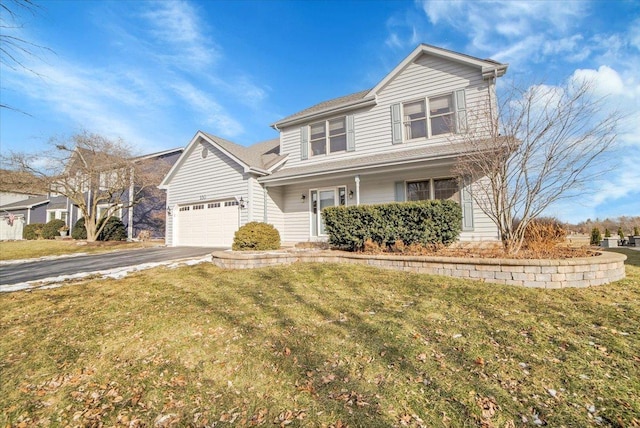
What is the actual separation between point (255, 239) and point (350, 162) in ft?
15.7

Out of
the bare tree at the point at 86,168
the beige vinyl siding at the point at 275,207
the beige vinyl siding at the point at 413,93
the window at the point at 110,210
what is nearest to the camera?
the beige vinyl siding at the point at 413,93

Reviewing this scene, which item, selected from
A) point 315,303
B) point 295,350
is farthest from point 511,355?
point 315,303

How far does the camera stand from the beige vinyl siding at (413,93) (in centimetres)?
977

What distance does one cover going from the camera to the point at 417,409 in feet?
7.91

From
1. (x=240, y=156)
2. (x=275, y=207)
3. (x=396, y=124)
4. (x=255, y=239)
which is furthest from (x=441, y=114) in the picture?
(x=240, y=156)

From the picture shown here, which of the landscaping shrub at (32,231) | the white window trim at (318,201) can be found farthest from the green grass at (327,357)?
the landscaping shrub at (32,231)

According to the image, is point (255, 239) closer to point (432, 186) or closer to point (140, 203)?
point (432, 186)

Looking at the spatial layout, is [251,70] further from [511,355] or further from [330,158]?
[511,355]

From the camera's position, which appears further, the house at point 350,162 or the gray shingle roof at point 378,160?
the house at point 350,162

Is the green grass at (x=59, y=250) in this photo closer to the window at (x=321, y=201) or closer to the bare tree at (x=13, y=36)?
the window at (x=321, y=201)

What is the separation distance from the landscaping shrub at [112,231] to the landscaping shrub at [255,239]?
1321cm

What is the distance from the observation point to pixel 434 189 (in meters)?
10.0

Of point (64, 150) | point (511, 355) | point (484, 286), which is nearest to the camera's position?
point (511, 355)

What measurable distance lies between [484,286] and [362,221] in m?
3.56
